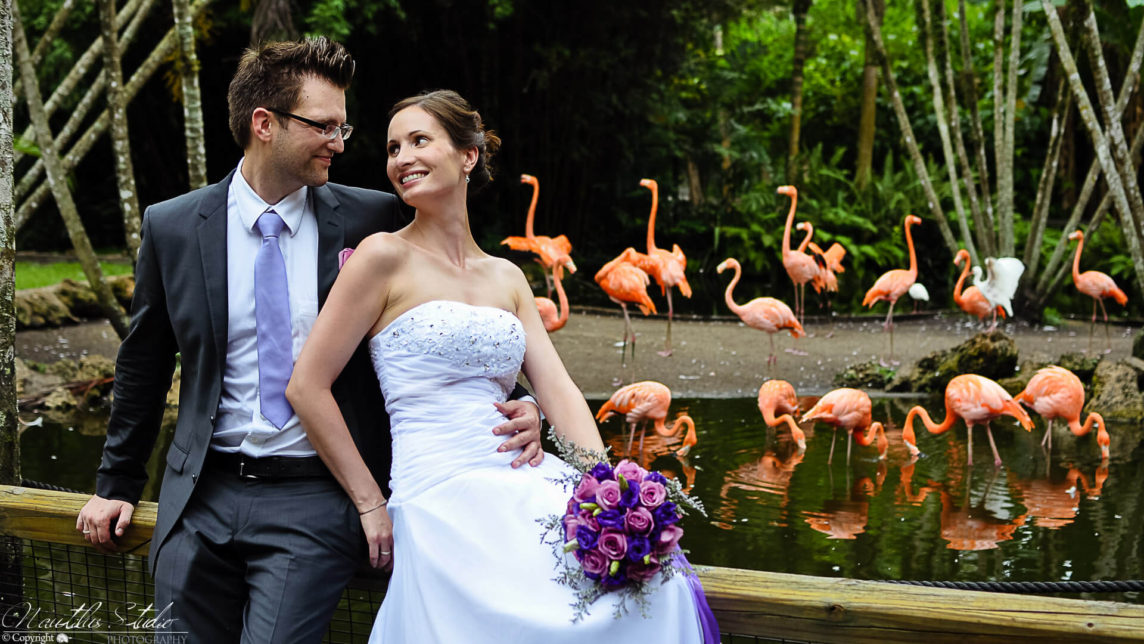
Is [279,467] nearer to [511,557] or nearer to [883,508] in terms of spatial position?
[511,557]

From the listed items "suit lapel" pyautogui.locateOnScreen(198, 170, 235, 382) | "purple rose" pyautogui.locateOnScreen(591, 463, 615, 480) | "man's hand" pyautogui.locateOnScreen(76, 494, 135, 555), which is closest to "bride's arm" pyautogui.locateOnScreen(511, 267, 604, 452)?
"purple rose" pyautogui.locateOnScreen(591, 463, 615, 480)

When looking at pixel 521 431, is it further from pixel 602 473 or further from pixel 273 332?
pixel 273 332

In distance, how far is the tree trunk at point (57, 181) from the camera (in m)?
7.32

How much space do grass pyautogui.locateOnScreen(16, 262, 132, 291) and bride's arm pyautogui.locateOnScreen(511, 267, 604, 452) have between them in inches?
431

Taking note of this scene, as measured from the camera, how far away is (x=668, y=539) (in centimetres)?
184

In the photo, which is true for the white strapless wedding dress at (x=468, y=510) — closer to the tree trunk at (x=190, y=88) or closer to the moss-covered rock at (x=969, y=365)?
the tree trunk at (x=190, y=88)

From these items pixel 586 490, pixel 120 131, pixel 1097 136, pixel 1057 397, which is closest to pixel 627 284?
pixel 1057 397

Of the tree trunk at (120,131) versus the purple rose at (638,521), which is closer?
the purple rose at (638,521)

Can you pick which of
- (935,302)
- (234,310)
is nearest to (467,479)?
(234,310)

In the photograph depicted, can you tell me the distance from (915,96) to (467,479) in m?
20.3

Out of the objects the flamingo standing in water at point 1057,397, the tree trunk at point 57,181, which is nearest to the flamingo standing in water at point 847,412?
the flamingo standing in water at point 1057,397

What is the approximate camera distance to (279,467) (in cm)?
227

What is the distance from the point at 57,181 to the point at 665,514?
22.4ft

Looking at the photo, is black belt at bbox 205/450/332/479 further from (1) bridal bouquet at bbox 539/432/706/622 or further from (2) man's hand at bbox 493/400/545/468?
(1) bridal bouquet at bbox 539/432/706/622
